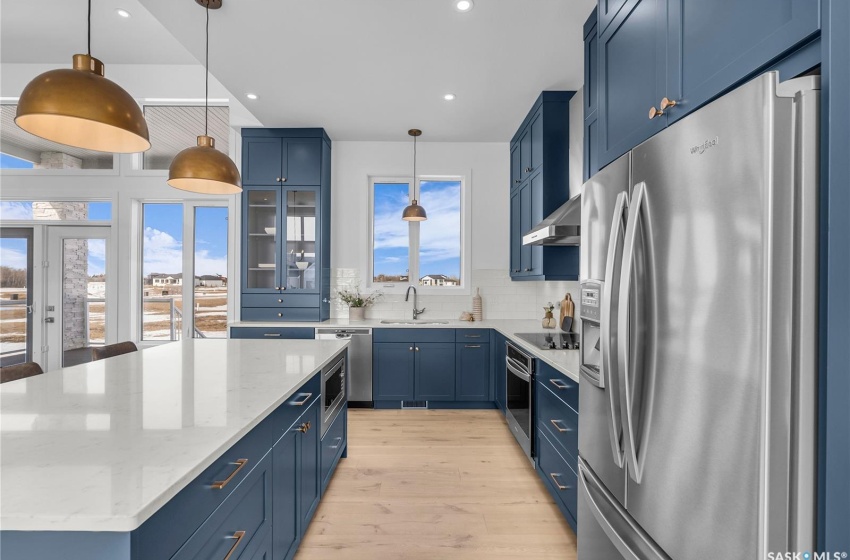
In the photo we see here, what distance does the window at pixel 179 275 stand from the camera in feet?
14.8

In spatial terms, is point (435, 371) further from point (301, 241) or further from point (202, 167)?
point (202, 167)

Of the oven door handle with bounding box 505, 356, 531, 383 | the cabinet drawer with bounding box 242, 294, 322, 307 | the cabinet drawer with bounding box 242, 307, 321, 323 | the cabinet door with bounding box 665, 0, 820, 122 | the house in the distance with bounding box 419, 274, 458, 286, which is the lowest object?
the oven door handle with bounding box 505, 356, 531, 383

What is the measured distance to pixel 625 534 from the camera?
118 centimetres

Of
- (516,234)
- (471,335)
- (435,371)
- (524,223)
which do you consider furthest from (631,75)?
(435,371)

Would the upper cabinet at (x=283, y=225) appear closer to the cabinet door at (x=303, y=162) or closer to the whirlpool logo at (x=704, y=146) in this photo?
the cabinet door at (x=303, y=162)

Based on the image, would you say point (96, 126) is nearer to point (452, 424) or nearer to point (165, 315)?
point (452, 424)

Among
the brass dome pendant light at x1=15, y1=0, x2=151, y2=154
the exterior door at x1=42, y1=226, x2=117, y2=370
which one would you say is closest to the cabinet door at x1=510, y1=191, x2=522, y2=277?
the brass dome pendant light at x1=15, y1=0, x2=151, y2=154

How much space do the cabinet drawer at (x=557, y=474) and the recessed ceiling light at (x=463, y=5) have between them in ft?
8.47

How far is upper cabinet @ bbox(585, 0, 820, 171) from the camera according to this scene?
2.70 ft

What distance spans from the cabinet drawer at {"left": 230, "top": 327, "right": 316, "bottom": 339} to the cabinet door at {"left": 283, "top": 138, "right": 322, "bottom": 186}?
60.7 inches

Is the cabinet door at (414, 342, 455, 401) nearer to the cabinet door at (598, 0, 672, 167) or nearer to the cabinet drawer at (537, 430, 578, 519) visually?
the cabinet drawer at (537, 430, 578, 519)

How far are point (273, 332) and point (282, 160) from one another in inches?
71.7

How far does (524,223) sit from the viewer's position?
12.7 ft
